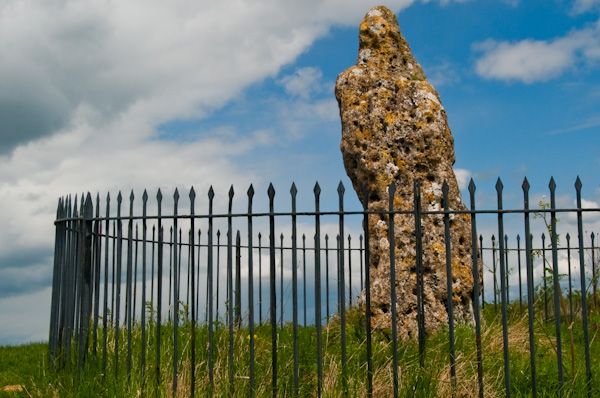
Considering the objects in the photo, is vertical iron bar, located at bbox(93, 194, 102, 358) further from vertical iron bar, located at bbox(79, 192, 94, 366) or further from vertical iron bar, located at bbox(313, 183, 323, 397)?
vertical iron bar, located at bbox(313, 183, 323, 397)

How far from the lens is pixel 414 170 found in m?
8.58

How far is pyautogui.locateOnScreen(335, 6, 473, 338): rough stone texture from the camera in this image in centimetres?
827

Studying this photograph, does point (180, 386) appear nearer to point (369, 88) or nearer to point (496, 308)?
point (369, 88)

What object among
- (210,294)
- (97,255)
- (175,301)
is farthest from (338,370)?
(97,255)

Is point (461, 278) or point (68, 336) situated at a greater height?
point (461, 278)

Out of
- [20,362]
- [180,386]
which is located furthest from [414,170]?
[20,362]

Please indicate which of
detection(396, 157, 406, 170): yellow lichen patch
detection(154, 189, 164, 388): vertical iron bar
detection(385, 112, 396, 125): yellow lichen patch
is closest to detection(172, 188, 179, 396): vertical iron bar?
detection(154, 189, 164, 388): vertical iron bar

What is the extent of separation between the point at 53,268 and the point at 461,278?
5228 mm

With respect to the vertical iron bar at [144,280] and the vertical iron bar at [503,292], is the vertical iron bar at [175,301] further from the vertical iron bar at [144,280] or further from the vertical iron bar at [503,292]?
the vertical iron bar at [503,292]

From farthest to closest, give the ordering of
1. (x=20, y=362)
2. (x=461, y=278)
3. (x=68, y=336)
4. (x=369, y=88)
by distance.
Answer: (x=20, y=362)
(x=369, y=88)
(x=461, y=278)
(x=68, y=336)

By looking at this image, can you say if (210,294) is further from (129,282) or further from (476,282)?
(476,282)

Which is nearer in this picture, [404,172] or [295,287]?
[295,287]

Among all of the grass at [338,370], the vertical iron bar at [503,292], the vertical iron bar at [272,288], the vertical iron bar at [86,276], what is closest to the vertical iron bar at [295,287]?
the vertical iron bar at [272,288]

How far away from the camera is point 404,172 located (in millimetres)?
8539
